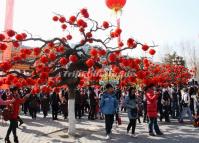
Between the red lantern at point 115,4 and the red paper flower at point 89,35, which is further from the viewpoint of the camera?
the red lantern at point 115,4

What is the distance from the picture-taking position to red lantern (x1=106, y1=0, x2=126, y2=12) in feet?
49.7

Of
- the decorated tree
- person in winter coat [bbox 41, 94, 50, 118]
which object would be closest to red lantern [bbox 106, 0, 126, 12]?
the decorated tree

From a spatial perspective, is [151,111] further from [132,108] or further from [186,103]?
[186,103]

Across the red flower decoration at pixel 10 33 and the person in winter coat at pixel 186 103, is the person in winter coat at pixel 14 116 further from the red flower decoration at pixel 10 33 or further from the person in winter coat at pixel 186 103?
the person in winter coat at pixel 186 103

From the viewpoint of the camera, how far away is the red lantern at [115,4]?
49.7 ft

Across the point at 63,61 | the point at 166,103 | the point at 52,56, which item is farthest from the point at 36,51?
the point at 166,103

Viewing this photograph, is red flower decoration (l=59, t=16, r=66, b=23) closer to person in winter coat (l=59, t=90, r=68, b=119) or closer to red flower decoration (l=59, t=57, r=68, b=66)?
red flower decoration (l=59, t=57, r=68, b=66)

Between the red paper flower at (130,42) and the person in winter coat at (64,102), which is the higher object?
the red paper flower at (130,42)

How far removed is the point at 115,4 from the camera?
600 inches

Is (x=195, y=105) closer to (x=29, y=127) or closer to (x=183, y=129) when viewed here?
(x=183, y=129)

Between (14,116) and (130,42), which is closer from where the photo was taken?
(14,116)

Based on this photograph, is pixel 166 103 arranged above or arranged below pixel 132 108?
above

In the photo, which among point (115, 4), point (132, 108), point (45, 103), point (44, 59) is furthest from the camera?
point (45, 103)

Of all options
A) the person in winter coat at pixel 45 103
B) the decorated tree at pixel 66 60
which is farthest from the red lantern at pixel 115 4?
the person in winter coat at pixel 45 103
